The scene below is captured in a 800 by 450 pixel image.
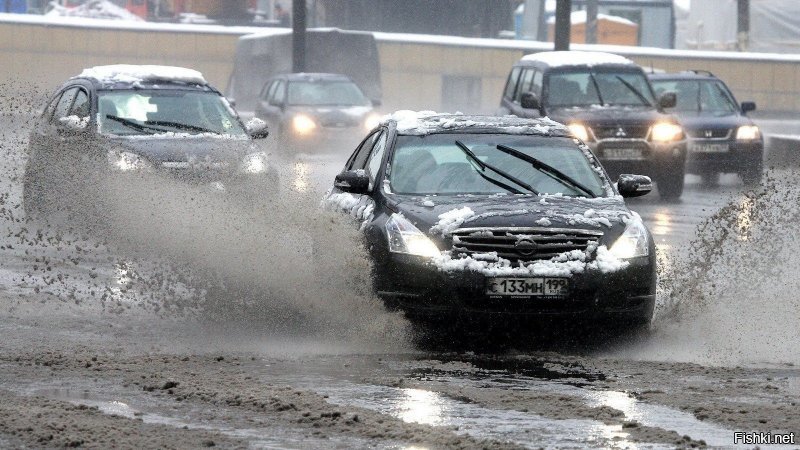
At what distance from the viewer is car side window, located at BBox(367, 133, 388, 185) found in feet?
35.3

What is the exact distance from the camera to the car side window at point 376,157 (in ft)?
35.3

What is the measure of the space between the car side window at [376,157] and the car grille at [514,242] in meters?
1.46

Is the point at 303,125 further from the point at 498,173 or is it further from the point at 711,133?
the point at 498,173

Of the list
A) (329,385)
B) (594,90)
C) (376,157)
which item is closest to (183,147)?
(376,157)

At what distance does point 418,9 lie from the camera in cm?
5516

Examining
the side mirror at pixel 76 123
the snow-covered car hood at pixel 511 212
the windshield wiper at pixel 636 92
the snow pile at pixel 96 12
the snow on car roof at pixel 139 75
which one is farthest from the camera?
the snow pile at pixel 96 12

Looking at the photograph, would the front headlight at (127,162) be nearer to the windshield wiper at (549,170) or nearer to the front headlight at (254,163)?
the front headlight at (254,163)

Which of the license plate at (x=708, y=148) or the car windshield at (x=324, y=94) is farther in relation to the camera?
the car windshield at (x=324, y=94)

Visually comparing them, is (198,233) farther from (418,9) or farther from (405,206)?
(418,9)

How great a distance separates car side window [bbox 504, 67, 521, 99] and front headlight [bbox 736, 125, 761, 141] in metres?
3.25

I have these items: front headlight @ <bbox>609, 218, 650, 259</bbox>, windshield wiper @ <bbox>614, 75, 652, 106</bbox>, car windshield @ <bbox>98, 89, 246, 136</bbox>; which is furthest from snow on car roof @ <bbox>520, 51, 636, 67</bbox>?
front headlight @ <bbox>609, 218, 650, 259</bbox>

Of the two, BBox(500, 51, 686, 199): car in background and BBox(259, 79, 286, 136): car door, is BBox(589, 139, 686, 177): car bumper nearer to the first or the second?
BBox(500, 51, 686, 199): car in background

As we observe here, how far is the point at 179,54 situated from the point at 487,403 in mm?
39252

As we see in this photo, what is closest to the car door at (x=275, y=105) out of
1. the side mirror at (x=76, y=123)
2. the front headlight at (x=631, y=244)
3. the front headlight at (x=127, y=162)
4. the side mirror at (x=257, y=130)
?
the side mirror at (x=257, y=130)
